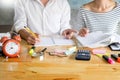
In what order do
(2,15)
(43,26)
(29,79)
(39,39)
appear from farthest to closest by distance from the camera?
1. (2,15)
2. (43,26)
3. (39,39)
4. (29,79)

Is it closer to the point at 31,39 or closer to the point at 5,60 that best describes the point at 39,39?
the point at 31,39

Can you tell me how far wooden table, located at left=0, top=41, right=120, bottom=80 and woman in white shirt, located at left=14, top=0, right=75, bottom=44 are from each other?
0.66 meters

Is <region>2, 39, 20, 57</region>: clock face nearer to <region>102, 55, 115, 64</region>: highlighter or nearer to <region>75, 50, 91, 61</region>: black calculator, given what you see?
<region>75, 50, 91, 61</region>: black calculator

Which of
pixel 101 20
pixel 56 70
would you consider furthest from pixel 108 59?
pixel 101 20

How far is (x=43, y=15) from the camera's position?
1.66 meters

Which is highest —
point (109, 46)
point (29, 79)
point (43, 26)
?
point (43, 26)

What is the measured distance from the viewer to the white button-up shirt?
64.2 inches

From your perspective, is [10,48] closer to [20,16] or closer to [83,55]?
[83,55]

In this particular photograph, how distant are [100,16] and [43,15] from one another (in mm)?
417

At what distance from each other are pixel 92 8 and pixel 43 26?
399 mm

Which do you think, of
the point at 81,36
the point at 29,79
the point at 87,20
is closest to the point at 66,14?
the point at 87,20

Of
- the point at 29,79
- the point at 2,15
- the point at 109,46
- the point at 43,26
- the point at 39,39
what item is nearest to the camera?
the point at 29,79

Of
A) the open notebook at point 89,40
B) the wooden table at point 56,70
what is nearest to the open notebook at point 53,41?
the open notebook at point 89,40

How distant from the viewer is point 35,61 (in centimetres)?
98
